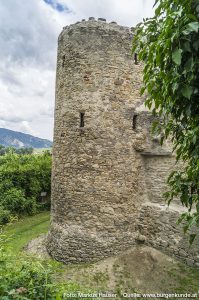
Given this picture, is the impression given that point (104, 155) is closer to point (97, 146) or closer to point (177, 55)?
point (97, 146)

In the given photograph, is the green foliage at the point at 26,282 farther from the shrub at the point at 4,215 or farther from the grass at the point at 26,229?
the shrub at the point at 4,215

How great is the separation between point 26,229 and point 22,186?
4914 mm

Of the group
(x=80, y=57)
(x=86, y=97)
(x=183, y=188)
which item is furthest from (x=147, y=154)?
(x=183, y=188)

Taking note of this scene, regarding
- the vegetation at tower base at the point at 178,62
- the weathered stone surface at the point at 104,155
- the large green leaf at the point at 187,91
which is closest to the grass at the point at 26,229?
the weathered stone surface at the point at 104,155

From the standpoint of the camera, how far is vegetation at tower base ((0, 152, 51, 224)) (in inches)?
710

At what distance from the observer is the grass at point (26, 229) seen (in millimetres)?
12938

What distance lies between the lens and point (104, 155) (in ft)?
33.9

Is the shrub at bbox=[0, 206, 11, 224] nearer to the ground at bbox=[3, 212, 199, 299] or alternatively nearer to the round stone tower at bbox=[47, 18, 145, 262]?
the ground at bbox=[3, 212, 199, 299]

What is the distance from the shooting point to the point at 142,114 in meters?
10.7

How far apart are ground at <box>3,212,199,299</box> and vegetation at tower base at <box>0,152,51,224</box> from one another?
777 cm

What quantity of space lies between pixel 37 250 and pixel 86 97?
6.46 meters

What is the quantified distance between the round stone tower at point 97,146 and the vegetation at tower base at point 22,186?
8018 millimetres

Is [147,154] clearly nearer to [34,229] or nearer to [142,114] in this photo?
[142,114]

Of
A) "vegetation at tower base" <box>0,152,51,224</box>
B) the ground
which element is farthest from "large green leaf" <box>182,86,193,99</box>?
"vegetation at tower base" <box>0,152,51,224</box>
